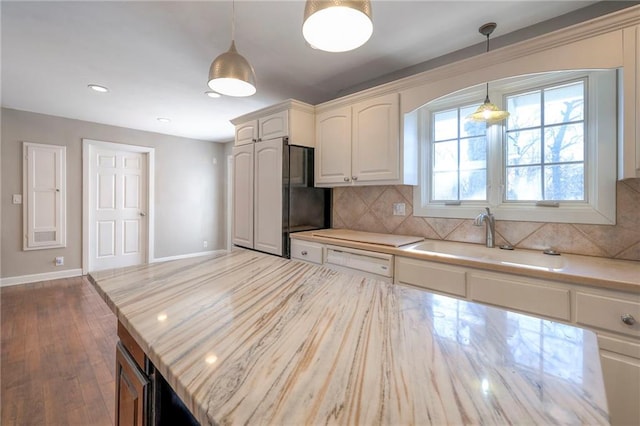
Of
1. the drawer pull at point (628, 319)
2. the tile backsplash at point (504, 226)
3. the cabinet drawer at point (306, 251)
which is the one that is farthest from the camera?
the cabinet drawer at point (306, 251)

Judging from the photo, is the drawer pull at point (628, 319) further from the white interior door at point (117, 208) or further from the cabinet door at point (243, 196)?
the white interior door at point (117, 208)

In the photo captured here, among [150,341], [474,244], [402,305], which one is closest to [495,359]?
[402,305]

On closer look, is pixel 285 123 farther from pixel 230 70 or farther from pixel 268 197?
pixel 230 70

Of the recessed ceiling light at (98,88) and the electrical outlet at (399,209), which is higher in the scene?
the recessed ceiling light at (98,88)

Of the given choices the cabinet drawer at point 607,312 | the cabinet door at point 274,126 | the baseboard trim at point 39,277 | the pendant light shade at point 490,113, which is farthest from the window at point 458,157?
the baseboard trim at point 39,277

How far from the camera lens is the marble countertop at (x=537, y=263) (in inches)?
47.6

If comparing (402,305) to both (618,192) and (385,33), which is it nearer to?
(618,192)

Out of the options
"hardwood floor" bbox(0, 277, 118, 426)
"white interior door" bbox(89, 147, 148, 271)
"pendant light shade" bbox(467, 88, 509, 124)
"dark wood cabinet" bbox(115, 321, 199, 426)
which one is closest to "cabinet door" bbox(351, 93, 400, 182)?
"pendant light shade" bbox(467, 88, 509, 124)

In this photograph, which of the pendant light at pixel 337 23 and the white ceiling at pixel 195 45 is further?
the white ceiling at pixel 195 45

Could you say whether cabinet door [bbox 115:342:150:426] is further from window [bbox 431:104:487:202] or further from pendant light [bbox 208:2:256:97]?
window [bbox 431:104:487:202]

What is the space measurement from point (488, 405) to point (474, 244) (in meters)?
1.89

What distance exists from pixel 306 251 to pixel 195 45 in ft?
6.09

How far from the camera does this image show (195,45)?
6.95ft

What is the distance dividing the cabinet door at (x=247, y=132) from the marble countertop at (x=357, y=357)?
7.29ft
